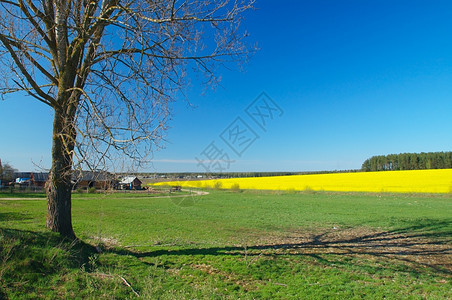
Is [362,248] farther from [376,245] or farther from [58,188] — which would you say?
[58,188]

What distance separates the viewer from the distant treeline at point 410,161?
69.6m

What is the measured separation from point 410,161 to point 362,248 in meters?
82.6

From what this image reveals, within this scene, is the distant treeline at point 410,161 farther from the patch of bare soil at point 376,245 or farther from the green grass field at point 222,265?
the patch of bare soil at point 376,245

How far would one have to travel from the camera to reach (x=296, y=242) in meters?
10.9

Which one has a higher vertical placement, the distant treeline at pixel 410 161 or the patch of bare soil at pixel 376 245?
the distant treeline at pixel 410 161

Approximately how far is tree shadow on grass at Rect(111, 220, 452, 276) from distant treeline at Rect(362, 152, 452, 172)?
2784 inches

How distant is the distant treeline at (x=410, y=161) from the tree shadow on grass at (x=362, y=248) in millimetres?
70711

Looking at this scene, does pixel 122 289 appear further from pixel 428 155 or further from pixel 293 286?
pixel 428 155

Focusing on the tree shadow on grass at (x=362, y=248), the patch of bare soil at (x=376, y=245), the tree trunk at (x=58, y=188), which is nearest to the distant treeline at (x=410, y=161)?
the tree shadow on grass at (x=362, y=248)

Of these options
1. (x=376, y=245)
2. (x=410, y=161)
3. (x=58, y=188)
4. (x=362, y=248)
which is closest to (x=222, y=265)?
(x=58, y=188)

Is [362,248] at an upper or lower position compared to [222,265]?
lower

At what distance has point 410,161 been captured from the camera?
78000 millimetres

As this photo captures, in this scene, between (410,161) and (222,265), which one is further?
(410,161)

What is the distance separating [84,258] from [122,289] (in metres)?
1.95
